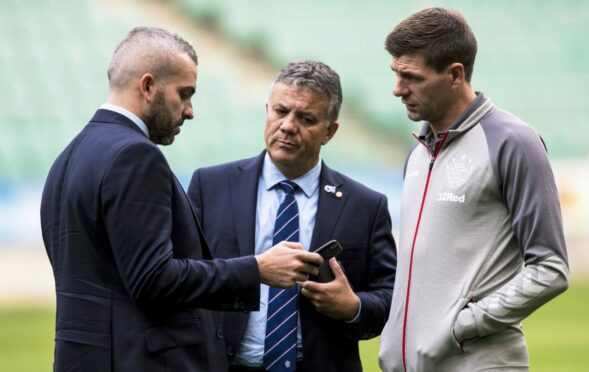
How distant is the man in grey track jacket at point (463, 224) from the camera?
2920 mm

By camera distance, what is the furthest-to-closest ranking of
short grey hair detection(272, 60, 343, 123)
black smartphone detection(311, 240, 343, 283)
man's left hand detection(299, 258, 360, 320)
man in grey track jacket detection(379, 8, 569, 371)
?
short grey hair detection(272, 60, 343, 123) → man's left hand detection(299, 258, 360, 320) → black smartphone detection(311, 240, 343, 283) → man in grey track jacket detection(379, 8, 569, 371)

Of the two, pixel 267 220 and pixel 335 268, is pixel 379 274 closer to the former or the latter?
pixel 335 268

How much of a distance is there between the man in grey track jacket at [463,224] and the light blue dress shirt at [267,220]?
442 mm

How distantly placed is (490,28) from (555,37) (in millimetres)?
1160

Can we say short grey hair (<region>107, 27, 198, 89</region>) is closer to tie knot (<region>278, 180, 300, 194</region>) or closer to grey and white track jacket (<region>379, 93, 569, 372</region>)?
tie knot (<region>278, 180, 300, 194</region>)

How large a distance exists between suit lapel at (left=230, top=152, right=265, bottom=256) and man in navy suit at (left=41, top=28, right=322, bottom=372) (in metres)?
0.41

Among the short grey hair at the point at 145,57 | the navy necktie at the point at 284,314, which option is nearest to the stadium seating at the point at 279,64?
the navy necktie at the point at 284,314

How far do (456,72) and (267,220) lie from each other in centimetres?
84

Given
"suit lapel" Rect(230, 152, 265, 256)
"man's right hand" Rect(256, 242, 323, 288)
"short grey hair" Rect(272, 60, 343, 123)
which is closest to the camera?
"man's right hand" Rect(256, 242, 323, 288)

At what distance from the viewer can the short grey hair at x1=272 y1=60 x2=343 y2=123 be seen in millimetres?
3627

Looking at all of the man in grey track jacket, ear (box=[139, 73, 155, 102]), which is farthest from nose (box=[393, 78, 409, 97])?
ear (box=[139, 73, 155, 102])

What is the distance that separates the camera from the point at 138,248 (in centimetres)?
281

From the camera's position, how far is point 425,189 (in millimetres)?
Answer: 3156

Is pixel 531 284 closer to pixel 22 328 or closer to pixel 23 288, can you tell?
pixel 22 328
